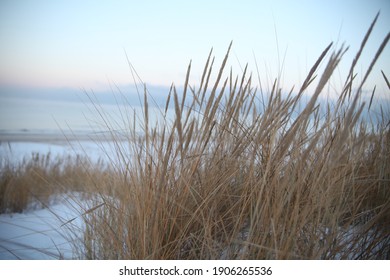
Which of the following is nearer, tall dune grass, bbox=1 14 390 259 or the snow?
tall dune grass, bbox=1 14 390 259

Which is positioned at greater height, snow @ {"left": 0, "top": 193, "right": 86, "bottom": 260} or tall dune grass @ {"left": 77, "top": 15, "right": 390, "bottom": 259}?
tall dune grass @ {"left": 77, "top": 15, "right": 390, "bottom": 259}

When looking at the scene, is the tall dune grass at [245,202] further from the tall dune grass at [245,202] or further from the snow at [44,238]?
the snow at [44,238]

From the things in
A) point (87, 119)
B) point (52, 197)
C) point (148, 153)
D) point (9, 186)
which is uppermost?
point (87, 119)

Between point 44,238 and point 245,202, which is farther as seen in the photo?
point 44,238

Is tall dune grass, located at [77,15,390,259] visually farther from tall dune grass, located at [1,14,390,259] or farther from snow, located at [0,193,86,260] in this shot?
snow, located at [0,193,86,260]

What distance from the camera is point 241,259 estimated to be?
37.1 inches

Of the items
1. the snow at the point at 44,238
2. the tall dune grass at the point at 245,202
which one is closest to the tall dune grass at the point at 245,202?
the tall dune grass at the point at 245,202

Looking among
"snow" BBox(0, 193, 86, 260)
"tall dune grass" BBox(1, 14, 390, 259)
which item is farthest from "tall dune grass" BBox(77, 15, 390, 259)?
"snow" BBox(0, 193, 86, 260)

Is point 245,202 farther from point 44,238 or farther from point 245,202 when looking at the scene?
point 44,238

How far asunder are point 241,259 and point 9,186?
8.41ft

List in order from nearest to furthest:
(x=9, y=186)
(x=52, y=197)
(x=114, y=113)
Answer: (x=114, y=113) < (x=9, y=186) < (x=52, y=197)

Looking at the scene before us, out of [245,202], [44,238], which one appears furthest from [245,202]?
[44,238]
